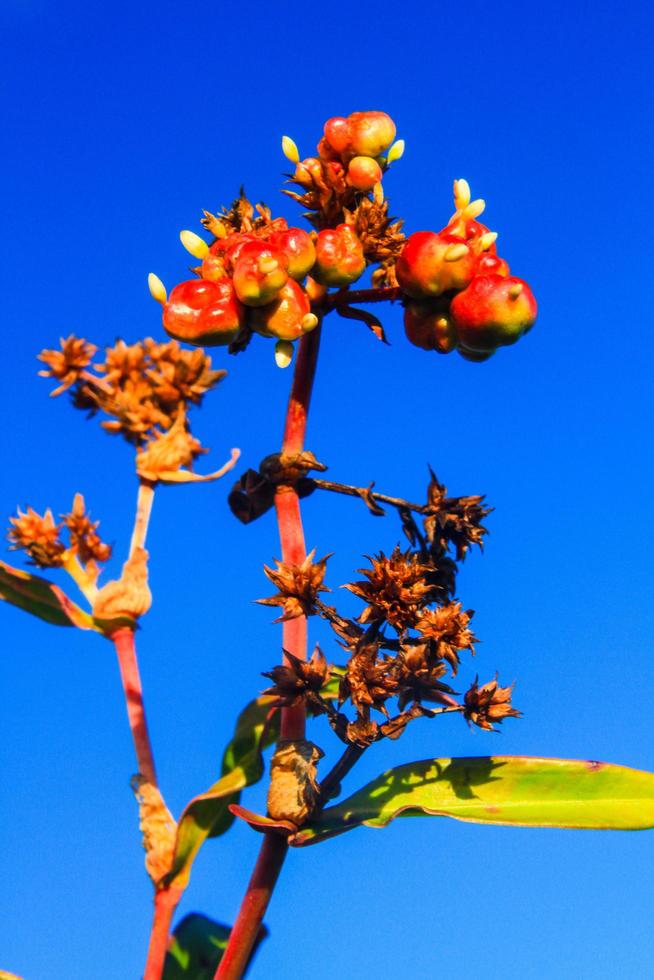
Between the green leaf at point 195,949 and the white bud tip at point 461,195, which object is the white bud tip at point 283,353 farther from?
the green leaf at point 195,949

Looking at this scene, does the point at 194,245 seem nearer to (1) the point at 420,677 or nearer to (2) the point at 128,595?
(2) the point at 128,595

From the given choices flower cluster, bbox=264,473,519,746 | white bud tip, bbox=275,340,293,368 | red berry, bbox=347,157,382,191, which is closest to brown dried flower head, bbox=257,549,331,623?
flower cluster, bbox=264,473,519,746

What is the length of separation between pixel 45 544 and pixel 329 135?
3.93ft

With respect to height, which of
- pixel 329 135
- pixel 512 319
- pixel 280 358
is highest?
pixel 329 135

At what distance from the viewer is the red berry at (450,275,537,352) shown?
89.9 inches

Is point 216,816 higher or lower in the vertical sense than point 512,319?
lower

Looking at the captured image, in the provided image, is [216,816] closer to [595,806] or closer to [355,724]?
[355,724]

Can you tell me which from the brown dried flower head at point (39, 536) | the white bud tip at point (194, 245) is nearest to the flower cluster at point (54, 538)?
the brown dried flower head at point (39, 536)

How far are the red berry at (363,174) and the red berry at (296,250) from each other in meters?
0.24

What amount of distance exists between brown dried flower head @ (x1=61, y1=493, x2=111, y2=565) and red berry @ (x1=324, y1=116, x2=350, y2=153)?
1.05 m

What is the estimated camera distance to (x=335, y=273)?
238 cm

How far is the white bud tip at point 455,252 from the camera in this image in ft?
7.54

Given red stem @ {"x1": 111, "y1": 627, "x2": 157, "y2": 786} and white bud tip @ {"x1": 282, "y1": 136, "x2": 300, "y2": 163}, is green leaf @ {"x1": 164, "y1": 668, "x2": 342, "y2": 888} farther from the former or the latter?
white bud tip @ {"x1": 282, "y1": 136, "x2": 300, "y2": 163}

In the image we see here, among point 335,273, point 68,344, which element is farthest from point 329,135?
point 68,344
